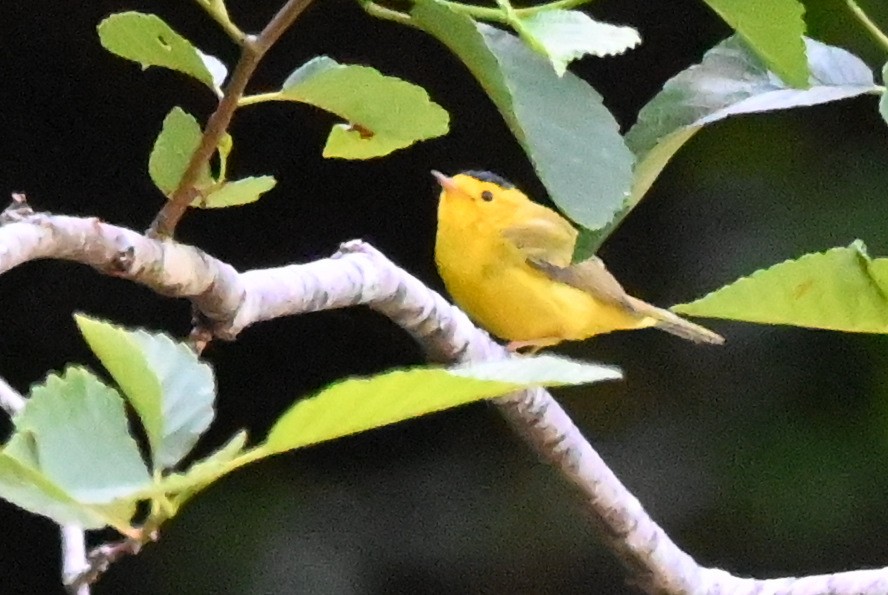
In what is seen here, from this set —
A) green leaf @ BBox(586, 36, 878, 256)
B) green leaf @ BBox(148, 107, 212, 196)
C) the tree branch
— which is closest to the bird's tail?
the tree branch

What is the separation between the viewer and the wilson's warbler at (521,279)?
39.4 inches

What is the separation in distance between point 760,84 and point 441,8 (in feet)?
0.57

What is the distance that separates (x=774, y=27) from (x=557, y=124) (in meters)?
0.06

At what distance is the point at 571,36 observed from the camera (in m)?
0.23

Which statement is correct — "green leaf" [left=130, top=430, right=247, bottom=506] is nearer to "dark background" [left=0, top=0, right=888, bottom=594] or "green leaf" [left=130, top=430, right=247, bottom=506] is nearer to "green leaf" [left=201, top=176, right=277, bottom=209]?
"green leaf" [left=201, top=176, right=277, bottom=209]

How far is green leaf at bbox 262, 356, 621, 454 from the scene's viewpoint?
0.16m

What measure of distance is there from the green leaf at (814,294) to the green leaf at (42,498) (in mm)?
166

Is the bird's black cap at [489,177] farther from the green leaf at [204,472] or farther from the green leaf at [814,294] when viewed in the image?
the green leaf at [204,472]

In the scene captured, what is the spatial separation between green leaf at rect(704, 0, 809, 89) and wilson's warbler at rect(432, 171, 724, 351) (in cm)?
70

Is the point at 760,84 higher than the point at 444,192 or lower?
higher

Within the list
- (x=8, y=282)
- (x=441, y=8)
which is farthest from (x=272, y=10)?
(x=441, y=8)

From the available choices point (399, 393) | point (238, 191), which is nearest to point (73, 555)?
point (238, 191)

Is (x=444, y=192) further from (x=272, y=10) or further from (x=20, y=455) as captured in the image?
(x=20, y=455)

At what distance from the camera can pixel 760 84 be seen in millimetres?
373
